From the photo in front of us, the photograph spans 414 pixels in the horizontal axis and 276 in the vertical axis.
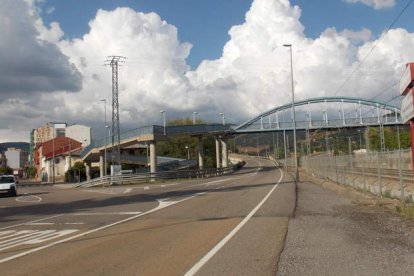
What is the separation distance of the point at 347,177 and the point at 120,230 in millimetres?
21234

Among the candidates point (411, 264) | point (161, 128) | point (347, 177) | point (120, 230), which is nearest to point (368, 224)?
point (411, 264)

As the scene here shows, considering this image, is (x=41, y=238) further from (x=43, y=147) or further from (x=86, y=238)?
(x=43, y=147)

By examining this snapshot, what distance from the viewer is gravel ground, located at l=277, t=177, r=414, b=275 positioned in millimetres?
7816

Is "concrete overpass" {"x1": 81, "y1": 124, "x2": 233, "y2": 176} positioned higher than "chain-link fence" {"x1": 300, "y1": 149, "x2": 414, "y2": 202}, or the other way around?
"concrete overpass" {"x1": 81, "y1": 124, "x2": 233, "y2": 176}

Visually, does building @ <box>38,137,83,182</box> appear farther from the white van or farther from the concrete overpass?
the white van

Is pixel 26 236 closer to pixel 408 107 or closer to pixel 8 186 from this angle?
pixel 408 107

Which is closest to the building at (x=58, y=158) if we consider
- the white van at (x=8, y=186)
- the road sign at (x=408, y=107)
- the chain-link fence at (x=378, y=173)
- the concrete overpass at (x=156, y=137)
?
the concrete overpass at (x=156, y=137)

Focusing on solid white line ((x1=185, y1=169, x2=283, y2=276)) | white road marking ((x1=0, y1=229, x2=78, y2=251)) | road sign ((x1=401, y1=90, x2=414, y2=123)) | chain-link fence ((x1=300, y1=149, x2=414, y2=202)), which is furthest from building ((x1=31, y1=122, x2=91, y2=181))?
solid white line ((x1=185, y1=169, x2=283, y2=276))

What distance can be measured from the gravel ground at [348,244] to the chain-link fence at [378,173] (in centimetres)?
325

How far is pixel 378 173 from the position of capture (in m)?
21.0

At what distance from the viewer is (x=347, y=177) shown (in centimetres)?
3169

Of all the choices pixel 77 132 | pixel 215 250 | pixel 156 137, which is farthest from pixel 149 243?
pixel 77 132

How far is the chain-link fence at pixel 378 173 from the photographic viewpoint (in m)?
19.4

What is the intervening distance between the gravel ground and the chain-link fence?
10.7 ft
